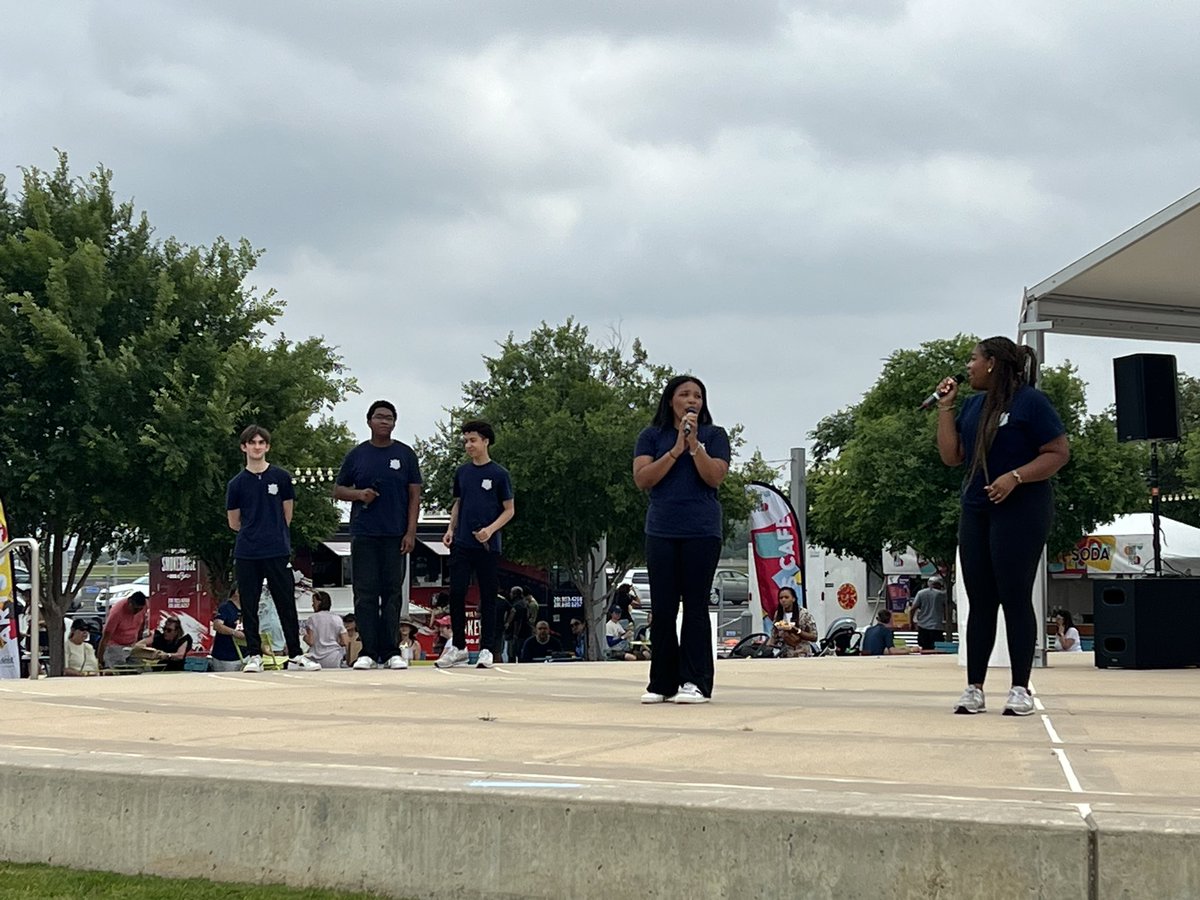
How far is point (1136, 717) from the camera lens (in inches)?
283

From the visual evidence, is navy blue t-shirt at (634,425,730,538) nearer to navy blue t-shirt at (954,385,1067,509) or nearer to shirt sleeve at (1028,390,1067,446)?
navy blue t-shirt at (954,385,1067,509)

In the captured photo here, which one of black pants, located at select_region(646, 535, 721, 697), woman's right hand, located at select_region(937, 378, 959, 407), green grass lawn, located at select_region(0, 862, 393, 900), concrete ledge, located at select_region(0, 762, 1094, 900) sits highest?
woman's right hand, located at select_region(937, 378, 959, 407)

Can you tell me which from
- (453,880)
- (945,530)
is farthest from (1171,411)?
(945,530)

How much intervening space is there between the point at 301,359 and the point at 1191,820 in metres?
25.1

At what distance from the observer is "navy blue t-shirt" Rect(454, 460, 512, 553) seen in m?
11.4

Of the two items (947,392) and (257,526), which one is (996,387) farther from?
(257,526)

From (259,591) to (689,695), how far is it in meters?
4.86

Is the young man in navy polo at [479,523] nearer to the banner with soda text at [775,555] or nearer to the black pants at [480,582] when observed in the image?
the black pants at [480,582]

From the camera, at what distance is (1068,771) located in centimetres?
483

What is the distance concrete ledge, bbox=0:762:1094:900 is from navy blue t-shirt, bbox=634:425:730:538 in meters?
3.48

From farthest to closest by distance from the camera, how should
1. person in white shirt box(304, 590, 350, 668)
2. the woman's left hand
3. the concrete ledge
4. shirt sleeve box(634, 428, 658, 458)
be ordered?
person in white shirt box(304, 590, 350, 668)
shirt sleeve box(634, 428, 658, 458)
the woman's left hand
the concrete ledge

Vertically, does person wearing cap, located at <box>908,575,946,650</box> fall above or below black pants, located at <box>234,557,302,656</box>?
below

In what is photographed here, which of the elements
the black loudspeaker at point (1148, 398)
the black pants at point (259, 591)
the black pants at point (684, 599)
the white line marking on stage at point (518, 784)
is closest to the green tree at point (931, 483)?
the black loudspeaker at point (1148, 398)

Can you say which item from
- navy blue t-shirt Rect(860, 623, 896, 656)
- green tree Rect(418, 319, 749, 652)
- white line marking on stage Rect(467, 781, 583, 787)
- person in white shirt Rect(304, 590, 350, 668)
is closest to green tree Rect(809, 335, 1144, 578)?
green tree Rect(418, 319, 749, 652)
